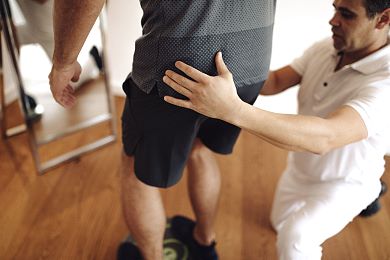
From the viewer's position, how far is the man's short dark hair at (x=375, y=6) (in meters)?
0.88

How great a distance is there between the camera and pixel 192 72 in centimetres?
65

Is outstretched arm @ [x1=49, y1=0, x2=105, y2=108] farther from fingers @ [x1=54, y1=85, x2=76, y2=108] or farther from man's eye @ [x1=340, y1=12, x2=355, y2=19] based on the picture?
man's eye @ [x1=340, y1=12, x2=355, y2=19]

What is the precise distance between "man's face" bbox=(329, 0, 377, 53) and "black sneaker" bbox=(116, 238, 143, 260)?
3.06 feet

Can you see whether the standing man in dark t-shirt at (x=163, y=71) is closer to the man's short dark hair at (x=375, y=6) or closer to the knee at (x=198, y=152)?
the knee at (x=198, y=152)

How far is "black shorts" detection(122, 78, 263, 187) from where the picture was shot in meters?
0.77

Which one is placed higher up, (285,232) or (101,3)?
(101,3)

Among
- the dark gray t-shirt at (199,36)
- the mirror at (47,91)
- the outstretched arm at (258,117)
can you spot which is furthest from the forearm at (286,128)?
the mirror at (47,91)

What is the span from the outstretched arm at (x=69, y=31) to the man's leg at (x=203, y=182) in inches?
17.2

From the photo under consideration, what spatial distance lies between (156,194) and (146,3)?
0.54 m

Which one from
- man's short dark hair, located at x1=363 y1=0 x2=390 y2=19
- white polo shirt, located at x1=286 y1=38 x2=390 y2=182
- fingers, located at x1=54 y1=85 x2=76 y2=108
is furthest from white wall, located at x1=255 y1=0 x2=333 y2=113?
fingers, located at x1=54 y1=85 x2=76 y2=108

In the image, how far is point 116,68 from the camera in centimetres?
204

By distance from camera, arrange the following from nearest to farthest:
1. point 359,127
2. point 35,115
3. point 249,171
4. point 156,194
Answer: point 359,127 < point 156,194 < point 249,171 < point 35,115

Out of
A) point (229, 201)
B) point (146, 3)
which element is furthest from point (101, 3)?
point (229, 201)

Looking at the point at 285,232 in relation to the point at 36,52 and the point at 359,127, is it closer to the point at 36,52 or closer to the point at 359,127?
the point at 359,127
